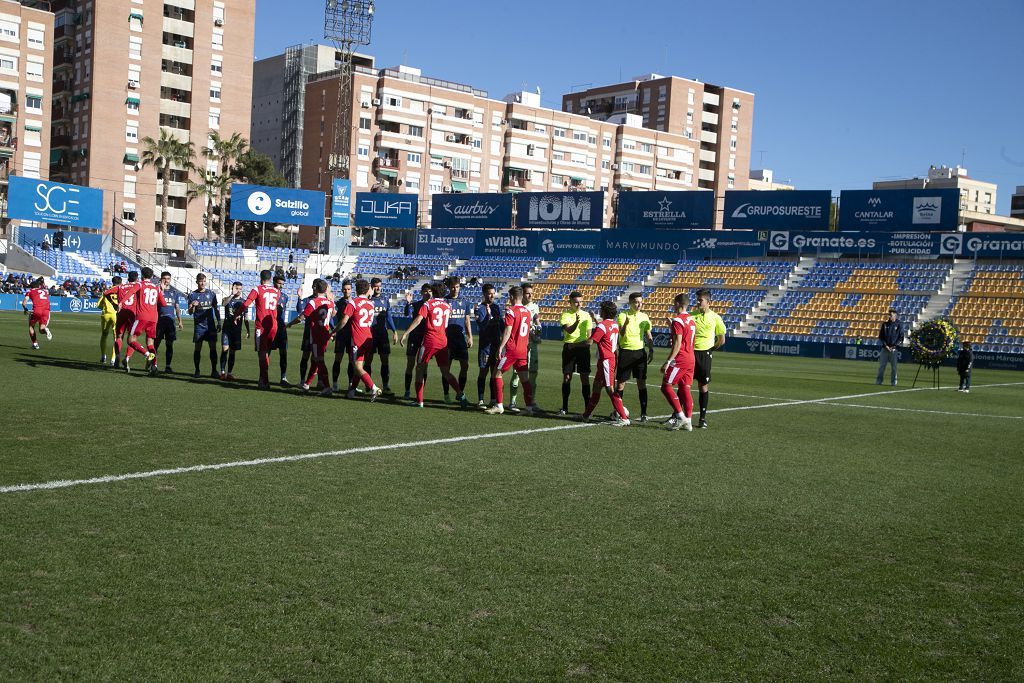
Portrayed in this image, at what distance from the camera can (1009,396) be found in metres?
23.0

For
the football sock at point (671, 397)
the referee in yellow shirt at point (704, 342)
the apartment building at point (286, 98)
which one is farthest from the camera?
the apartment building at point (286, 98)

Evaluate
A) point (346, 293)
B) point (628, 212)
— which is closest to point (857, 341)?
point (628, 212)

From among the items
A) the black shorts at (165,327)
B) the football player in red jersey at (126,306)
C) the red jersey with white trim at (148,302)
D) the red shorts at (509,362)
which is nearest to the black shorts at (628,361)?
the red shorts at (509,362)

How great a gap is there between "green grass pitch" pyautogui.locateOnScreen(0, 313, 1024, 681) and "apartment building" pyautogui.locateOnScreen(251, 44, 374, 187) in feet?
312

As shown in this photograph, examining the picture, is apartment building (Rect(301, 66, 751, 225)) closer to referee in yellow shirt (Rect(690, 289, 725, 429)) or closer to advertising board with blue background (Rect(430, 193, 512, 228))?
advertising board with blue background (Rect(430, 193, 512, 228))

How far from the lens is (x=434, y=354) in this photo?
578 inches

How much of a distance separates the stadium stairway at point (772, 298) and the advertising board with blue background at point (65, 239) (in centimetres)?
4063

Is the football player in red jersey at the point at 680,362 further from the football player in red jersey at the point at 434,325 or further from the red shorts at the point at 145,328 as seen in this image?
the red shorts at the point at 145,328

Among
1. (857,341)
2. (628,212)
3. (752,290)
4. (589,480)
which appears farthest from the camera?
(628,212)

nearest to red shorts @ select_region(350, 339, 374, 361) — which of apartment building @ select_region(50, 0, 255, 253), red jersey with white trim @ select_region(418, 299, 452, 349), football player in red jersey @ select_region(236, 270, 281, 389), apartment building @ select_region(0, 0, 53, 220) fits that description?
red jersey with white trim @ select_region(418, 299, 452, 349)

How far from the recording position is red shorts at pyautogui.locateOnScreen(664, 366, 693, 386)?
13141 millimetres

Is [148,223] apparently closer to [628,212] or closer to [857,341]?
[628,212]

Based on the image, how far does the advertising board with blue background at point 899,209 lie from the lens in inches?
1929

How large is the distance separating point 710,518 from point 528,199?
181 ft
